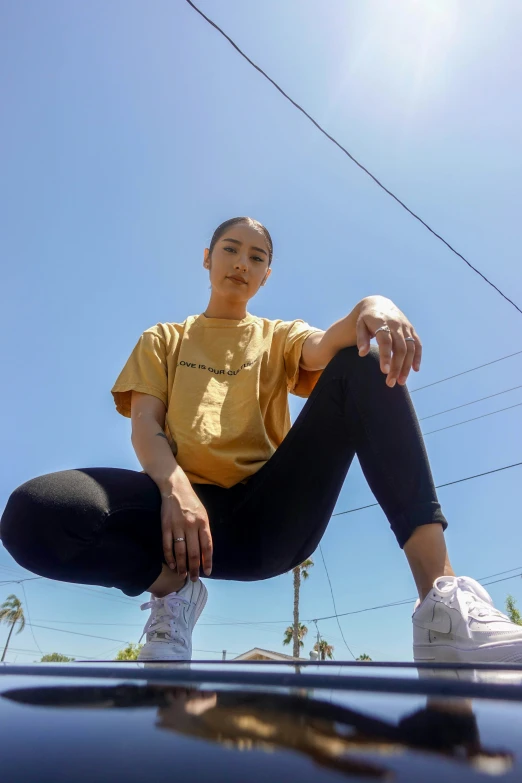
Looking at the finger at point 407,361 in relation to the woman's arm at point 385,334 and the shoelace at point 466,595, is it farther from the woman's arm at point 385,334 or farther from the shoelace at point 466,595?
the shoelace at point 466,595

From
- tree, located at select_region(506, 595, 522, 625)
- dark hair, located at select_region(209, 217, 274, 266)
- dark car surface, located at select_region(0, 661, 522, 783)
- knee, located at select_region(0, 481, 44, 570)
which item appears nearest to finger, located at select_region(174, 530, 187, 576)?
knee, located at select_region(0, 481, 44, 570)

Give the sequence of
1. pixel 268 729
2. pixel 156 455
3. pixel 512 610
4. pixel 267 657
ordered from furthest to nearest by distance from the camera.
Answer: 1. pixel 512 610
2. pixel 267 657
3. pixel 156 455
4. pixel 268 729

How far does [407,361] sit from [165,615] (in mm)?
761

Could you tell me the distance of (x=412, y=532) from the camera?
117 centimetres

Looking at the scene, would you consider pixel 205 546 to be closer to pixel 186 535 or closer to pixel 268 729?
pixel 186 535

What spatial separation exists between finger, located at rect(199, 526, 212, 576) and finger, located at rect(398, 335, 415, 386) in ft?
1.77

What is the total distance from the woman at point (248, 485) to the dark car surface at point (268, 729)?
0.64 m

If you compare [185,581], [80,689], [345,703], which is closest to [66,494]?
[185,581]

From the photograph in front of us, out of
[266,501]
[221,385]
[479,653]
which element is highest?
[221,385]

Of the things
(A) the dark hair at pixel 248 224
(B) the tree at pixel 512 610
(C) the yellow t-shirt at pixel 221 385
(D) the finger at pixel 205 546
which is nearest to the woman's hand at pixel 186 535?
(D) the finger at pixel 205 546

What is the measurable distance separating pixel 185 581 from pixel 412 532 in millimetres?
558

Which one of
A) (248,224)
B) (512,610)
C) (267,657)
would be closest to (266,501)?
(248,224)

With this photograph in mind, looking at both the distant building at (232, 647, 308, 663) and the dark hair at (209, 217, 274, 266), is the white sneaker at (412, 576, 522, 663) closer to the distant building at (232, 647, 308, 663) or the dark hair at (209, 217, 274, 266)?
the distant building at (232, 647, 308, 663)

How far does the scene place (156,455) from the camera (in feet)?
4.91
